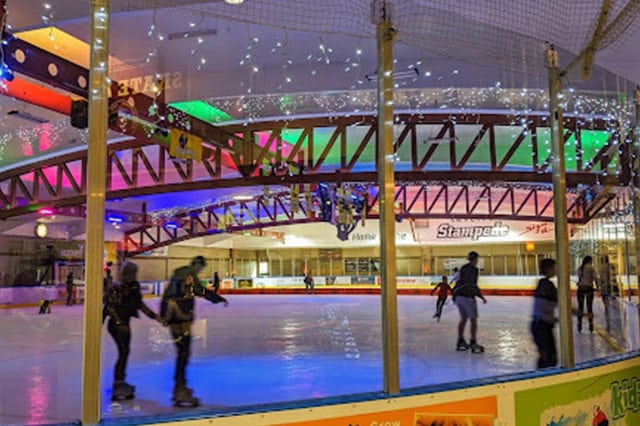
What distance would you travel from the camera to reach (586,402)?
3.46 m

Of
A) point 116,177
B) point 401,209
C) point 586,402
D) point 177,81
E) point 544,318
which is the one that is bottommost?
point 586,402

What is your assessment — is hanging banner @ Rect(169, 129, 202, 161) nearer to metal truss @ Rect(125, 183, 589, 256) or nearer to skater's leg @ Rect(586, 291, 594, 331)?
metal truss @ Rect(125, 183, 589, 256)

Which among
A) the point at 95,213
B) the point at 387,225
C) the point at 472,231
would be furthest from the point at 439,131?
the point at 472,231

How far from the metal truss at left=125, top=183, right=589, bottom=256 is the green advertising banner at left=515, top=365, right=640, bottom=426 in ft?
40.4

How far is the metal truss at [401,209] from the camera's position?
20.0m

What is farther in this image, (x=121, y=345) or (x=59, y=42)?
(x=59, y=42)

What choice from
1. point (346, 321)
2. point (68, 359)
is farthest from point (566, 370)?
point (346, 321)

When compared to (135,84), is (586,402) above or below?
below

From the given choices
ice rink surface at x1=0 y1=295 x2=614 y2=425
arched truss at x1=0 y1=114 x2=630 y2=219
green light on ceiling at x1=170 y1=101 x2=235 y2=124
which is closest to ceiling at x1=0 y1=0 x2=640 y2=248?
green light on ceiling at x1=170 y1=101 x2=235 y2=124

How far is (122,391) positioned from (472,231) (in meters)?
22.9

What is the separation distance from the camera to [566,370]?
340cm

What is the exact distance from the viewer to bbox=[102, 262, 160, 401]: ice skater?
17.3ft

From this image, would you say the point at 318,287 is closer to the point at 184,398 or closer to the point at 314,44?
the point at 314,44

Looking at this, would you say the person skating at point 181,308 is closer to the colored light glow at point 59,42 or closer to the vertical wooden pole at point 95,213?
the vertical wooden pole at point 95,213
